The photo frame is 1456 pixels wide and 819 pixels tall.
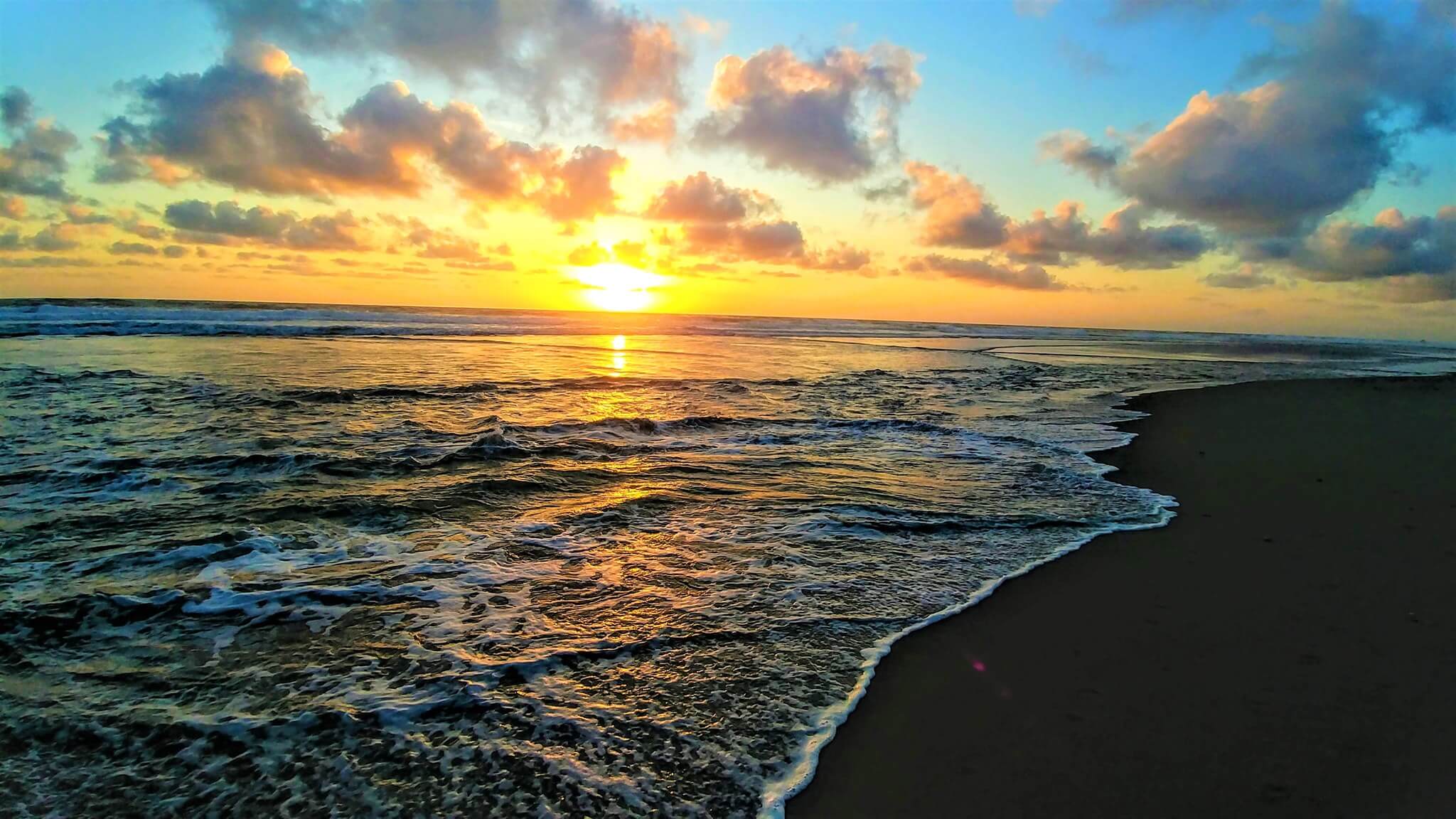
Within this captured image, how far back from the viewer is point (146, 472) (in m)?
7.80

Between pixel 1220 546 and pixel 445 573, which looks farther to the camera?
pixel 1220 546

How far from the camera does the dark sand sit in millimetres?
3045

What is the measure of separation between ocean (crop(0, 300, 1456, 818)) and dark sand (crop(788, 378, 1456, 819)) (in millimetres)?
→ 364

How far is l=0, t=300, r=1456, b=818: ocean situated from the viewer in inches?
123

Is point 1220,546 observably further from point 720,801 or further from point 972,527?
point 720,801

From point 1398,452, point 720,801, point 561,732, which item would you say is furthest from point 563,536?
point 1398,452

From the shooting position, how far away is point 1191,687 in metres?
3.86

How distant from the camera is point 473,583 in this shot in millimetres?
5207

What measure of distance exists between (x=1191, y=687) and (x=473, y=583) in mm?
4664

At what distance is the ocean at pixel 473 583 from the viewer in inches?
123

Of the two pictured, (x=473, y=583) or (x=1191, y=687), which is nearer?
(x=1191, y=687)

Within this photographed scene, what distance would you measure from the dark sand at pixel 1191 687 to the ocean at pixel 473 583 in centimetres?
36

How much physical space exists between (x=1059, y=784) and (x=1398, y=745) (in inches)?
69.3

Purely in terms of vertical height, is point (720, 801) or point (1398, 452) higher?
point (1398, 452)
